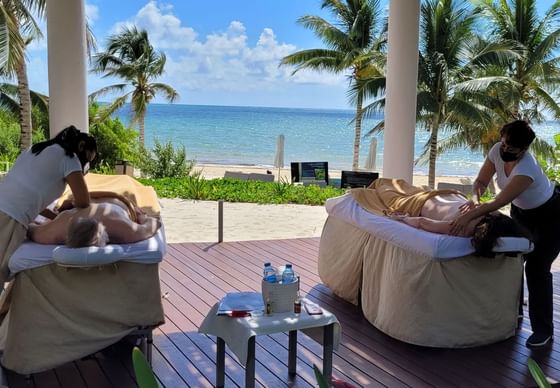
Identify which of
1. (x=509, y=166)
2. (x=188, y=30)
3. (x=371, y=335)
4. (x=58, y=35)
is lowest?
(x=371, y=335)

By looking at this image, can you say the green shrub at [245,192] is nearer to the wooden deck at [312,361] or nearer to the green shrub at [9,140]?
the green shrub at [9,140]

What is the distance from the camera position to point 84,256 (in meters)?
2.19

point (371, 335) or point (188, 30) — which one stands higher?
point (188, 30)

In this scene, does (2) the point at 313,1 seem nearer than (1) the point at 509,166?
No

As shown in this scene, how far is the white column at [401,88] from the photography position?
4863 millimetres

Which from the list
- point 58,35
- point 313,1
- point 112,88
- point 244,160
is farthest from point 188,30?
point 58,35

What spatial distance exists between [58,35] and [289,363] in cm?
336

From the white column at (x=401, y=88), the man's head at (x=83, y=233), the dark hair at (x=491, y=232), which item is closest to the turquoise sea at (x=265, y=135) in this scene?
the white column at (x=401, y=88)

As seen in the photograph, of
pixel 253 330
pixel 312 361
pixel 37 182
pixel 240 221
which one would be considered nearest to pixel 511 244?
pixel 312 361

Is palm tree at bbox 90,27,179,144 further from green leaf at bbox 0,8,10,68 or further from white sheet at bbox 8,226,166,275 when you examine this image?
white sheet at bbox 8,226,166,275

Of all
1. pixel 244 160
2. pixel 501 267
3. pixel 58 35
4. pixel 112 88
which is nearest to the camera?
pixel 501 267

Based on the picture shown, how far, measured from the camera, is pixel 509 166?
283cm

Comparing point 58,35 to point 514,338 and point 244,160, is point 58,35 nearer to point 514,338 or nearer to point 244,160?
point 514,338

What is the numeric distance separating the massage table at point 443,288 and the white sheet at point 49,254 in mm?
1235
